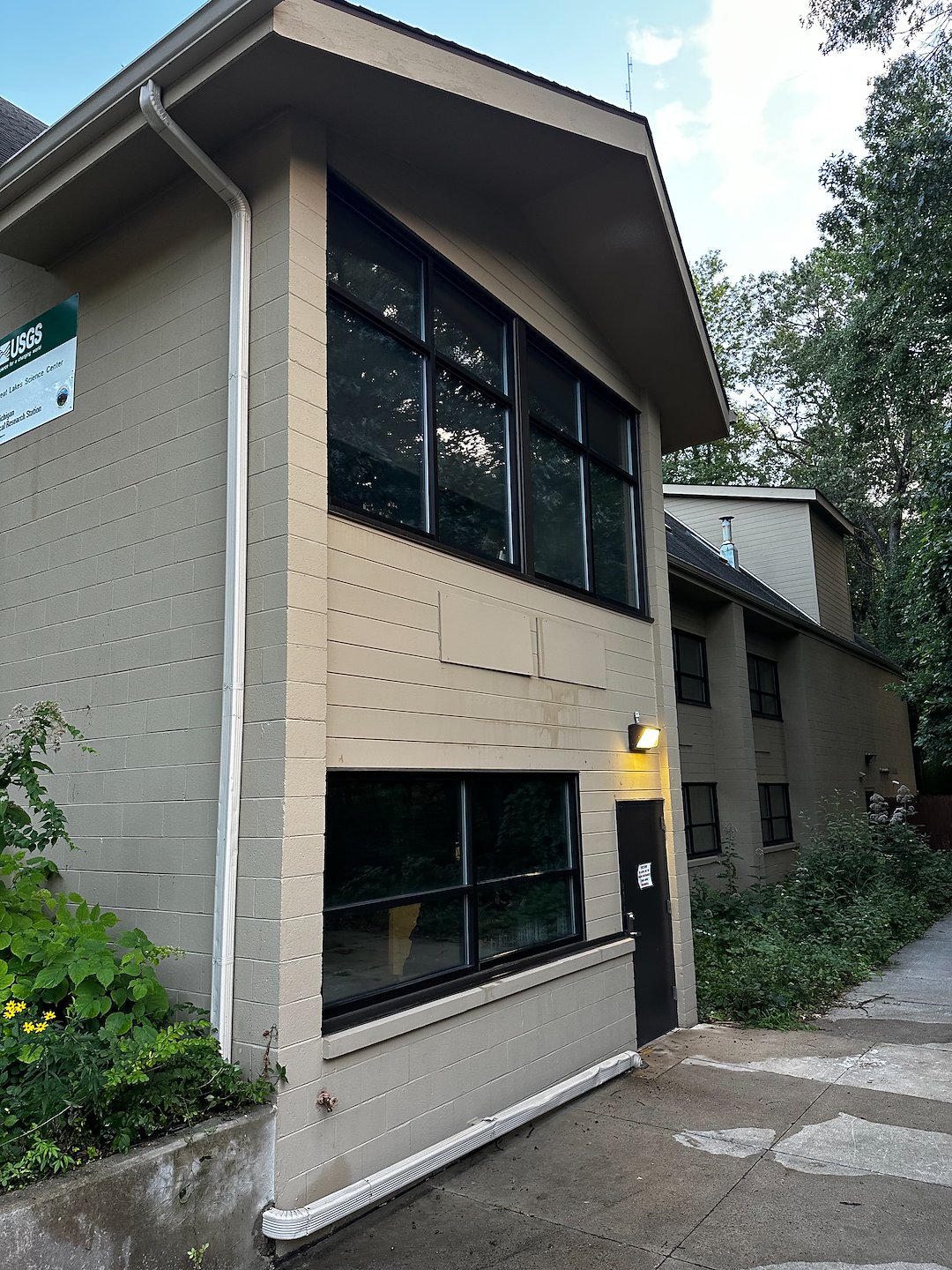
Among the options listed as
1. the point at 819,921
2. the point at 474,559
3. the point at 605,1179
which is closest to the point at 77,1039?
the point at 605,1179

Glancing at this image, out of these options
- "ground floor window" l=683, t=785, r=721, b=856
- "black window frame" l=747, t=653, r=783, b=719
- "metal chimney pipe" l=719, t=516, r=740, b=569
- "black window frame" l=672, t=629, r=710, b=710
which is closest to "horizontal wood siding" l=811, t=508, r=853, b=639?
"metal chimney pipe" l=719, t=516, r=740, b=569

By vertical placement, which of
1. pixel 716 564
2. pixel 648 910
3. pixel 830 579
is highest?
pixel 830 579

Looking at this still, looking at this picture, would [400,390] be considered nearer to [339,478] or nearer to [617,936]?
[339,478]

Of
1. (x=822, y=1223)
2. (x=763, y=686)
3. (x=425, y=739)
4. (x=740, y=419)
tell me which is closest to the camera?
(x=822, y=1223)

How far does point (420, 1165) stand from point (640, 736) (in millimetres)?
3787

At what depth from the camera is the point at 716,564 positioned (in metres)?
17.8

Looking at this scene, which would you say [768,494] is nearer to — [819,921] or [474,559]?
[819,921]

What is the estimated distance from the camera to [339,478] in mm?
4926

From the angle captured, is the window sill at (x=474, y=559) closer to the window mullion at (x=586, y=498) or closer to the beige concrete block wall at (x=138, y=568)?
the window mullion at (x=586, y=498)

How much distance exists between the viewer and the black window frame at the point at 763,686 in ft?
52.3

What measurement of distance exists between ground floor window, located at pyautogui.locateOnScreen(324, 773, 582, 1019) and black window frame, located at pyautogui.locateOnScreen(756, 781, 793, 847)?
9.68 metres

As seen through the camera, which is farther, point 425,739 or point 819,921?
point 819,921

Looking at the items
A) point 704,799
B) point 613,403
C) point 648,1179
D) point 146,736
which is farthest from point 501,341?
point 704,799

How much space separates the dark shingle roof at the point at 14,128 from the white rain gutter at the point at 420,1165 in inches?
304
